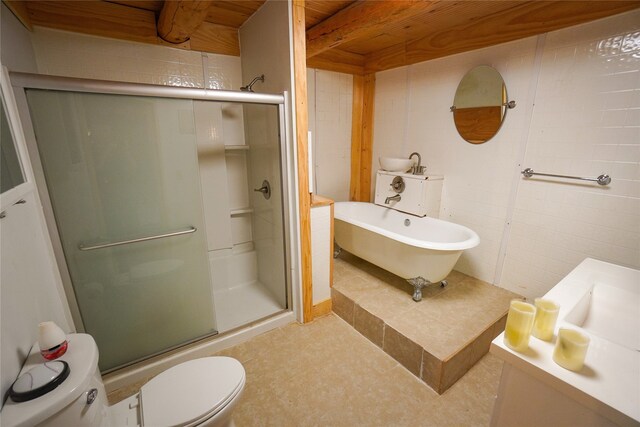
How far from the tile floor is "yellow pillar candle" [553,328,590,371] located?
36.9 inches

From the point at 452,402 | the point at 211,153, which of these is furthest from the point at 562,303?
the point at 211,153

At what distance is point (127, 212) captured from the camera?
1.48 m

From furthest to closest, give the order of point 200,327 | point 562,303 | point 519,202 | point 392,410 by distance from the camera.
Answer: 1. point 519,202
2. point 200,327
3. point 392,410
4. point 562,303

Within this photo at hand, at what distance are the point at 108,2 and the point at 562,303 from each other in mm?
3099

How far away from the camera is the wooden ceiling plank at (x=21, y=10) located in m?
1.44

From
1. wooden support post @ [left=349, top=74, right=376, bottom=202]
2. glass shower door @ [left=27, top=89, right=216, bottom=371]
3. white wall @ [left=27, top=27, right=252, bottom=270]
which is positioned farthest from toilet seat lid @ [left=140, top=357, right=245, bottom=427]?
wooden support post @ [left=349, top=74, right=376, bottom=202]

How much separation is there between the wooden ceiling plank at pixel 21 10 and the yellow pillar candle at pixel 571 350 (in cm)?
274

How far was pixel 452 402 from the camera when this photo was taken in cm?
151

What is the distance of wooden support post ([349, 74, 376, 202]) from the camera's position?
315 cm

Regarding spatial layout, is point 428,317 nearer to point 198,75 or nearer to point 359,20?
point 359,20

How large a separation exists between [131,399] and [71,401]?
429 mm

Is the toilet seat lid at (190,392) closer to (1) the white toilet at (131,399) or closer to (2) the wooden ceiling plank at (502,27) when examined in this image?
(1) the white toilet at (131,399)

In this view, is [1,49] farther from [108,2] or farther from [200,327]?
[200,327]

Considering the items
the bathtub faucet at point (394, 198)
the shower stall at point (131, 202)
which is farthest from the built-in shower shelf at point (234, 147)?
the bathtub faucet at point (394, 198)
